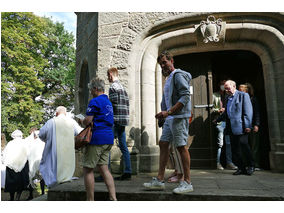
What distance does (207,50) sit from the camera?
197 inches

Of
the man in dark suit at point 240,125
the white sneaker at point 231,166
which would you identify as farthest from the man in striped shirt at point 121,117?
the white sneaker at point 231,166

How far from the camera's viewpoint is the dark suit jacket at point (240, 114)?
3.87 meters

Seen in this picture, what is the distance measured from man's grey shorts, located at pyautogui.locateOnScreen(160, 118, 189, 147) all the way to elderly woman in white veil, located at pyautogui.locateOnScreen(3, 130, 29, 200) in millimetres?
4465

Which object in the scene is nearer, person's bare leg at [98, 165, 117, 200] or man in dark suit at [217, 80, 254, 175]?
person's bare leg at [98, 165, 117, 200]

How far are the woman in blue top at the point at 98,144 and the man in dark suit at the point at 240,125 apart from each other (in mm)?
2387

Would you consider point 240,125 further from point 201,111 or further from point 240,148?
point 201,111

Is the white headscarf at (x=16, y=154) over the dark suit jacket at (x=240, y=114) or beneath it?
beneath

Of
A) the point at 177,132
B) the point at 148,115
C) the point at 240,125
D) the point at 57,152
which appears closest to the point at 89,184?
the point at 177,132

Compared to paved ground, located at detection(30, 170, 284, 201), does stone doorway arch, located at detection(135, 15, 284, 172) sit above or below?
above

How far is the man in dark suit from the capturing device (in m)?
3.85

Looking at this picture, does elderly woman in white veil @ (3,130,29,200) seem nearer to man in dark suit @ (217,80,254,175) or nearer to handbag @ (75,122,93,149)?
handbag @ (75,122,93,149)

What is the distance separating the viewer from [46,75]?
17.2 m

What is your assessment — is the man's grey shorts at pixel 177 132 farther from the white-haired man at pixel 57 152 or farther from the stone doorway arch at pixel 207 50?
the white-haired man at pixel 57 152

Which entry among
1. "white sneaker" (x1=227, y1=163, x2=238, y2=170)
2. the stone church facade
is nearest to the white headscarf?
the stone church facade
